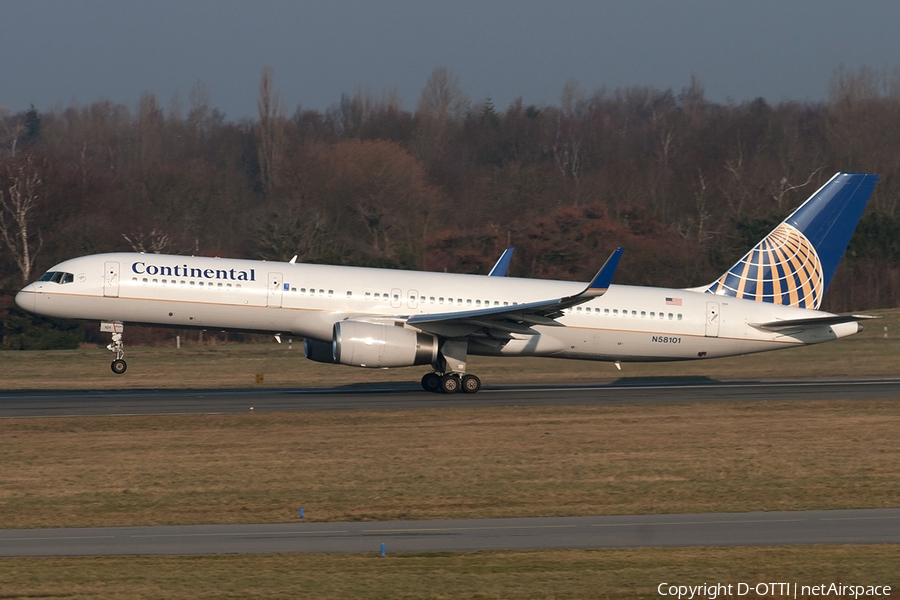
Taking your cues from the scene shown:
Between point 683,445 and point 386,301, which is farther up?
point 386,301

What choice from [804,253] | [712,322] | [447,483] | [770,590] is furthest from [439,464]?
[804,253]

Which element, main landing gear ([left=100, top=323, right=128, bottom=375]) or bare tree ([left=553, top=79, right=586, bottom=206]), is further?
bare tree ([left=553, top=79, right=586, bottom=206])

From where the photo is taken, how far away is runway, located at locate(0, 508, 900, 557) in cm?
1295

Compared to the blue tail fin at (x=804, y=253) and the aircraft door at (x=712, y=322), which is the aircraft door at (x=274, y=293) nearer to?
the aircraft door at (x=712, y=322)

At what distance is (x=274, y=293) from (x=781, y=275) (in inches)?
626

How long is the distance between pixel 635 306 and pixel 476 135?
97.8 m

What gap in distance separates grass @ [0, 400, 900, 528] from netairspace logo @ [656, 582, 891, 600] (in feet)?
14.3

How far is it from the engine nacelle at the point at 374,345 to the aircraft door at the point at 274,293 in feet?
6.44

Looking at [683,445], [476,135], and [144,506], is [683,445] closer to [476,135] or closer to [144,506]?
[144,506]

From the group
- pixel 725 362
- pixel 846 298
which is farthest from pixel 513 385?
pixel 846 298

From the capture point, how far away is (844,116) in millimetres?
111688

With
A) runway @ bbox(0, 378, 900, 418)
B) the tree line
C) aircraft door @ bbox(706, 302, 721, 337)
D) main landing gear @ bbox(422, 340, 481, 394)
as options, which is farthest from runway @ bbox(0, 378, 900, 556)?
the tree line

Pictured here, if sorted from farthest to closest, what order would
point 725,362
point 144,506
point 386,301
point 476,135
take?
point 476,135 < point 725,362 < point 386,301 < point 144,506

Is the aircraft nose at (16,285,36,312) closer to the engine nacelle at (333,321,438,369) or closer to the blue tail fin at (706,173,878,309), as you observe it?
the engine nacelle at (333,321,438,369)
